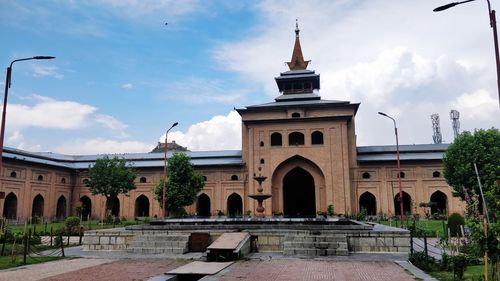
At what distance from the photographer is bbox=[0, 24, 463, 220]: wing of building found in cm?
4038

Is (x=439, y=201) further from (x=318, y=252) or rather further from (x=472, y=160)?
(x=318, y=252)

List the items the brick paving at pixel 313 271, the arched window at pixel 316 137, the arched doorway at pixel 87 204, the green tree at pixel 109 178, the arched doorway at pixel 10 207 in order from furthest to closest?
the arched doorway at pixel 87 204
the arched window at pixel 316 137
the green tree at pixel 109 178
the arched doorway at pixel 10 207
the brick paving at pixel 313 271

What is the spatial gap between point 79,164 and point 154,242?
130 feet

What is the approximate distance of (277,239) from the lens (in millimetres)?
16078

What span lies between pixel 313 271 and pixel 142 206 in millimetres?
41969

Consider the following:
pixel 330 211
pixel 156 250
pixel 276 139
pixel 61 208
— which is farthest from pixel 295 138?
pixel 61 208

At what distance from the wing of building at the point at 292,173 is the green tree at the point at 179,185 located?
6.35 metres

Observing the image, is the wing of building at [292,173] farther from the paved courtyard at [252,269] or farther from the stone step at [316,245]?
the paved courtyard at [252,269]

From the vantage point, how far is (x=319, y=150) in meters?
40.5

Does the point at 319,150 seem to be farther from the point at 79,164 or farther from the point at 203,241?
the point at 79,164

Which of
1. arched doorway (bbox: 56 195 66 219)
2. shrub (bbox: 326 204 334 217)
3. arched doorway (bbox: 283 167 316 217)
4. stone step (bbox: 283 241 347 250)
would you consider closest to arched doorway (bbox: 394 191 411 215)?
shrub (bbox: 326 204 334 217)

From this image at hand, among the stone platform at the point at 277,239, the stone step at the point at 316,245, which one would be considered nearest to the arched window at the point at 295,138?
the stone platform at the point at 277,239

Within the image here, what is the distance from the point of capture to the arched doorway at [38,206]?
44.2 metres

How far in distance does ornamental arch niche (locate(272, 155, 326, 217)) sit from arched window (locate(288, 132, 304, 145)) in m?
1.82
